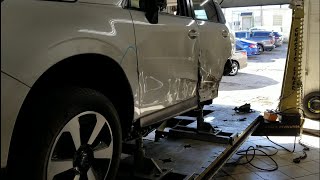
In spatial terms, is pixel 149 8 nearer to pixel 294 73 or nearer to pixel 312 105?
pixel 294 73

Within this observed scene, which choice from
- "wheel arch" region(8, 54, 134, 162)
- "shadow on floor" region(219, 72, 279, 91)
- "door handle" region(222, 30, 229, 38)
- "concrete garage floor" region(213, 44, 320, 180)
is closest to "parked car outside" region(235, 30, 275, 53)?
"concrete garage floor" region(213, 44, 320, 180)

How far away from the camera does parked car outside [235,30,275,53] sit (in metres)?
20.8

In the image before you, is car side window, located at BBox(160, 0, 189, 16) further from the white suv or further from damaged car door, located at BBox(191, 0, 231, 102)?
damaged car door, located at BBox(191, 0, 231, 102)

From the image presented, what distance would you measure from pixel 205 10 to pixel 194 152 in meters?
1.42

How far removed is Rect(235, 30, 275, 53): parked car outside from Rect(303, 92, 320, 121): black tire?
14.9 m

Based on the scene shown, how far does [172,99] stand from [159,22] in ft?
1.99

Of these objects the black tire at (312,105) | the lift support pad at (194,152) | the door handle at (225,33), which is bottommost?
the black tire at (312,105)

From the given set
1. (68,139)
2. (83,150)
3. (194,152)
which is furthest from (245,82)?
(68,139)

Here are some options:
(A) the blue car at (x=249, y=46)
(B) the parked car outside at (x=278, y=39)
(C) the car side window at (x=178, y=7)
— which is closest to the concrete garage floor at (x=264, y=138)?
(A) the blue car at (x=249, y=46)

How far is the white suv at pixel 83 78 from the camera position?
133cm

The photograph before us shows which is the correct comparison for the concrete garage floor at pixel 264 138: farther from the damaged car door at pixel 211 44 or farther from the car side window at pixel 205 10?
the car side window at pixel 205 10

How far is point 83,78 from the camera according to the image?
1909 mm

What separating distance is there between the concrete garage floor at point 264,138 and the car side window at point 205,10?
5.85 ft

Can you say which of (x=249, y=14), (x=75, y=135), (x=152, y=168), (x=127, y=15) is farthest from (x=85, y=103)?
(x=249, y=14)
